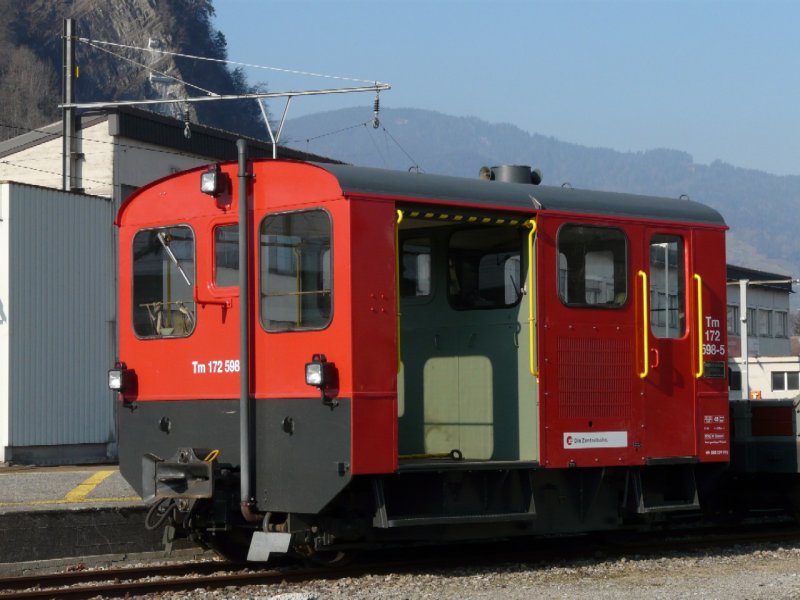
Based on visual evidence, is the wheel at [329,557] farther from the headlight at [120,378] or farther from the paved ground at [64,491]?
the paved ground at [64,491]

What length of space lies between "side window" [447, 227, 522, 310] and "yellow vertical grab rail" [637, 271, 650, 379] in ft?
4.10

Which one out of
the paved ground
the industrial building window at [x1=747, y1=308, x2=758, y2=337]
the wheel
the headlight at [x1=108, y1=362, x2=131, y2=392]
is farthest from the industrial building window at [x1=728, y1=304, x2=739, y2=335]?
the headlight at [x1=108, y1=362, x2=131, y2=392]

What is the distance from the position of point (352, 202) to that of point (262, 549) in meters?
2.80

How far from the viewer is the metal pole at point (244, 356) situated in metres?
10.3

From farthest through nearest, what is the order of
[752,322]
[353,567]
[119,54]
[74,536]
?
1. [119,54]
2. [752,322]
3. [74,536]
4. [353,567]

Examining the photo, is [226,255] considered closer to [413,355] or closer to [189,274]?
[189,274]

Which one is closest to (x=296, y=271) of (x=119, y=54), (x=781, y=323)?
(x=781, y=323)

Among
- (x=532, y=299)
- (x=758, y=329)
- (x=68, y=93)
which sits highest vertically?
(x=68, y=93)

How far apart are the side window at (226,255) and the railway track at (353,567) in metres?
2.42

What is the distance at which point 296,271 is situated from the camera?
33.9ft

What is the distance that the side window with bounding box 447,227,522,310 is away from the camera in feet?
37.9

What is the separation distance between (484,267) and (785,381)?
40260mm

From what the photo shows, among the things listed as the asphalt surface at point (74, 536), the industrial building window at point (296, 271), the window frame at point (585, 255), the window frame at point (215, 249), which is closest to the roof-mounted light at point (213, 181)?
the window frame at point (215, 249)

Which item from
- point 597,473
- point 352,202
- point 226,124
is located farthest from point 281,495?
point 226,124
